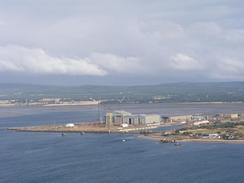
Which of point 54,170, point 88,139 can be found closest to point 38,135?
point 88,139

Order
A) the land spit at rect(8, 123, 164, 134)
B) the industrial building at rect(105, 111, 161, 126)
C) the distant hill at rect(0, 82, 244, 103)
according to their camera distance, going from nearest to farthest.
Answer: the land spit at rect(8, 123, 164, 134)
the industrial building at rect(105, 111, 161, 126)
the distant hill at rect(0, 82, 244, 103)

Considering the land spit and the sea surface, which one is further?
the land spit

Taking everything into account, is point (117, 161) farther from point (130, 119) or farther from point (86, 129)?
point (130, 119)

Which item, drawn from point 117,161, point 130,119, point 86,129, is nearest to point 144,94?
point 130,119

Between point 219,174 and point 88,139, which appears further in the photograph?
point 88,139

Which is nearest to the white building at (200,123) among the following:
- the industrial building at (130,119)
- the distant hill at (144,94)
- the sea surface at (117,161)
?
the industrial building at (130,119)

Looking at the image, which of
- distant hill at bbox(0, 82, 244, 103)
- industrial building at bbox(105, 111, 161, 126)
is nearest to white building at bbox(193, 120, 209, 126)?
industrial building at bbox(105, 111, 161, 126)

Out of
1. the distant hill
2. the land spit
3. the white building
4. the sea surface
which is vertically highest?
the distant hill

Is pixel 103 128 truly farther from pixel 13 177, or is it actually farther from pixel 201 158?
pixel 13 177

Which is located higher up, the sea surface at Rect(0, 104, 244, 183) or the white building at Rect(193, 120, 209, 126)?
the white building at Rect(193, 120, 209, 126)

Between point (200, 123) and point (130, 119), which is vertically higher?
point (130, 119)

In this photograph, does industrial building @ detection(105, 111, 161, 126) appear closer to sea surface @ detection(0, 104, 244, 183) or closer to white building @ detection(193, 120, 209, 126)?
white building @ detection(193, 120, 209, 126)
